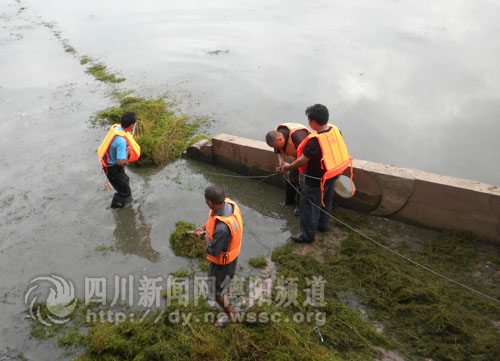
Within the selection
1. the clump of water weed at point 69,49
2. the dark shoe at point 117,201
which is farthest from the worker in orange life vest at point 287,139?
the clump of water weed at point 69,49

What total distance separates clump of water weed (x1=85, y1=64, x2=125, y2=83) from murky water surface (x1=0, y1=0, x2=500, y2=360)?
383 millimetres

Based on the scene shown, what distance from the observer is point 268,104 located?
1104 centimetres

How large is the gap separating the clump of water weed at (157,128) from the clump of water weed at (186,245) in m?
2.82

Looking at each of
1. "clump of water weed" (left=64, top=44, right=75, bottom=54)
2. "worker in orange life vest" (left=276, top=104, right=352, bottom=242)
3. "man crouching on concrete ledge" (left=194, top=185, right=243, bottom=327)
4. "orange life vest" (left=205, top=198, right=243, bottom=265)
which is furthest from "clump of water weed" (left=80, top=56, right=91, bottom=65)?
"orange life vest" (left=205, top=198, right=243, bottom=265)

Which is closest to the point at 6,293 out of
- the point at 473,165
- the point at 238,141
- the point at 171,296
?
the point at 171,296

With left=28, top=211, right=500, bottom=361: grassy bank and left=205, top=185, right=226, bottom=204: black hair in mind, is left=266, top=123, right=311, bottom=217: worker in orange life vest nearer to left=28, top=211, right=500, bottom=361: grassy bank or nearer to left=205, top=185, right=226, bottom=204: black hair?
left=28, top=211, right=500, bottom=361: grassy bank

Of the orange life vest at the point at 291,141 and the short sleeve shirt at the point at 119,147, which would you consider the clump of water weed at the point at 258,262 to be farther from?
the short sleeve shirt at the point at 119,147

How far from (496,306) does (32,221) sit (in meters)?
7.13

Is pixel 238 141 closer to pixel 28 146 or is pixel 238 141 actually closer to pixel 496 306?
pixel 496 306

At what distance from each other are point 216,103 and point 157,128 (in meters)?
2.48

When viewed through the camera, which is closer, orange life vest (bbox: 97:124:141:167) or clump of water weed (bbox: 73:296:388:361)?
clump of water weed (bbox: 73:296:388:361)

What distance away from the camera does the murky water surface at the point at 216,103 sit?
587 cm

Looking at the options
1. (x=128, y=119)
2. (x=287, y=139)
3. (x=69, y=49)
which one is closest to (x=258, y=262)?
(x=287, y=139)

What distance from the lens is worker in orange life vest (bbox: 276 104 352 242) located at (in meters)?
4.72
